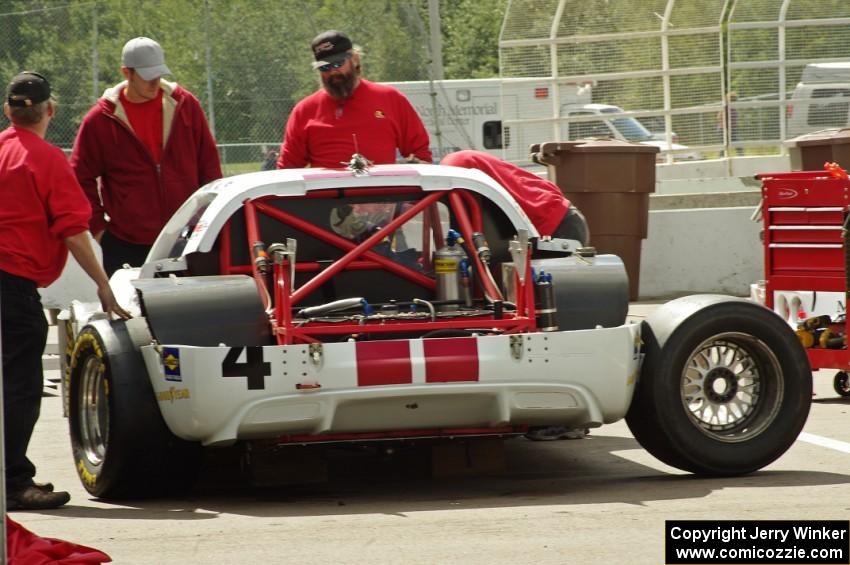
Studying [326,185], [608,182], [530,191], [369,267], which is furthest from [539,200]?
[608,182]

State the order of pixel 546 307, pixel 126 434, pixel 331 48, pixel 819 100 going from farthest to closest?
pixel 819 100
pixel 331 48
pixel 546 307
pixel 126 434

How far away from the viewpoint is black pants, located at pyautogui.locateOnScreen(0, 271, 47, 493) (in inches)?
276

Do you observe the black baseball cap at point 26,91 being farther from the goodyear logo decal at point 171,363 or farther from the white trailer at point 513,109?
the white trailer at point 513,109

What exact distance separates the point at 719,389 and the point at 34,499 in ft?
9.41

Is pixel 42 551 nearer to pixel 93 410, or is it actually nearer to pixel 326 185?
pixel 93 410

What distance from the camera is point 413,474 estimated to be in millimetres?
7809

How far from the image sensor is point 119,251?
906cm

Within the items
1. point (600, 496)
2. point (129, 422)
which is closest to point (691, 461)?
point (600, 496)

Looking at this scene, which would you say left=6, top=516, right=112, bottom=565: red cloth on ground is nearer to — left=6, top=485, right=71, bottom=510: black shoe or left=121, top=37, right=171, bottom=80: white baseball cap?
left=6, top=485, right=71, bottom=510: black shoe

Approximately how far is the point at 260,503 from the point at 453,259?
1.40m

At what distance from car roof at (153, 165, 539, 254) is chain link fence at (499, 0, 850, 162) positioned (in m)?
10.7

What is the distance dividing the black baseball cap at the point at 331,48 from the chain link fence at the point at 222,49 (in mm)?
7810

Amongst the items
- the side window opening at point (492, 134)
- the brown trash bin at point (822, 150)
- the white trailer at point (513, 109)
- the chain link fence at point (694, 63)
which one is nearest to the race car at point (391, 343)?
the brown trash bin at point (822, 150)

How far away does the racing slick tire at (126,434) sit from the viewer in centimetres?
685
